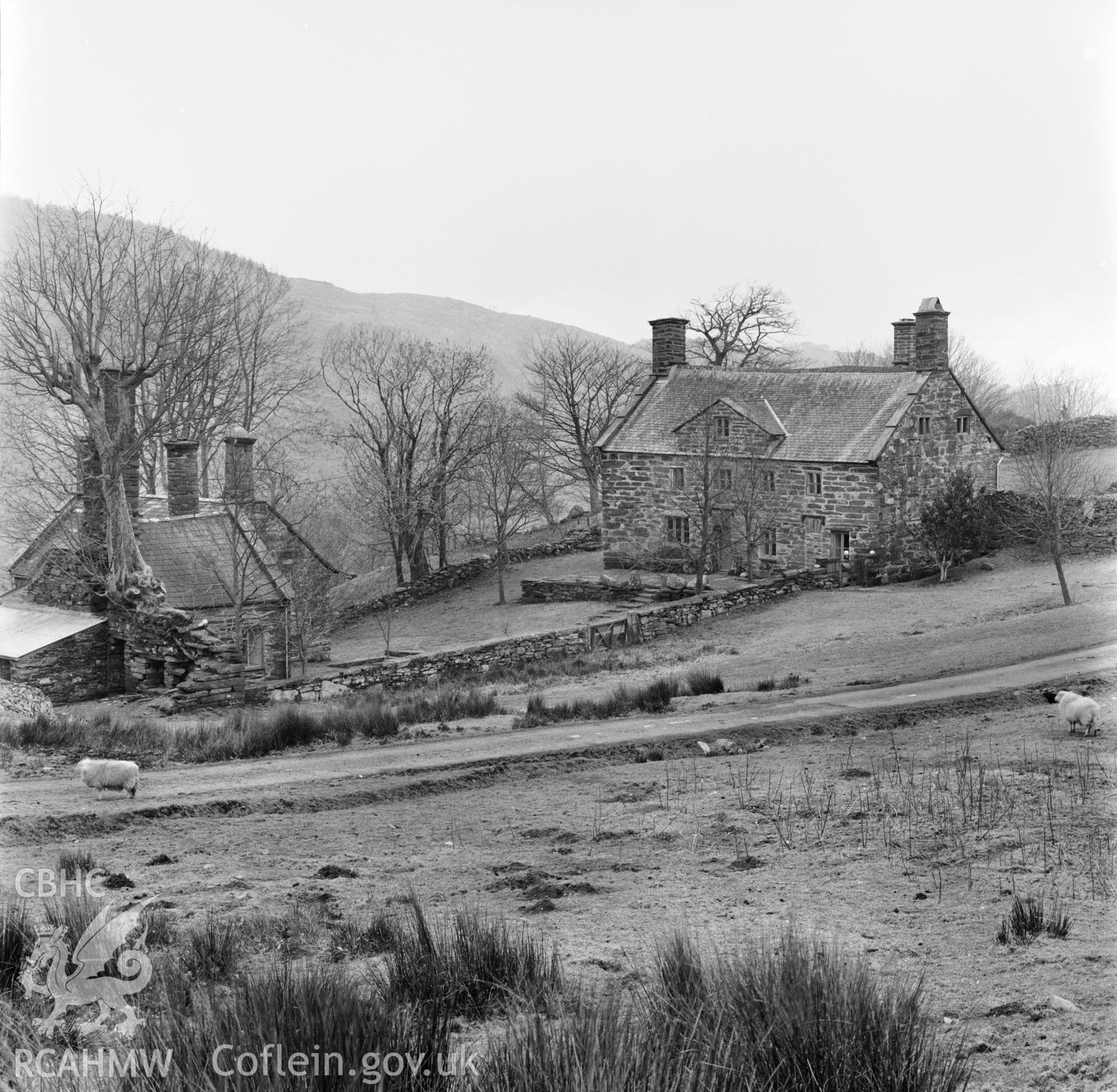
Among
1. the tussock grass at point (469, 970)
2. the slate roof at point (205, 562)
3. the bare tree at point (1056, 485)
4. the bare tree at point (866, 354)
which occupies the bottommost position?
the tussock grass at point (469, 970)

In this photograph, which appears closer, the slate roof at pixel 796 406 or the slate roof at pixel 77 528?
the slate roof at pixel 77 528

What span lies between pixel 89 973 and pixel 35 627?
24187 mm

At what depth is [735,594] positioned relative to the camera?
1351 inches

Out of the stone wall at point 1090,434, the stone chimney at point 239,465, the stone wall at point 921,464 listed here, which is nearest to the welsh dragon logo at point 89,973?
the stone chimney at point 239,465

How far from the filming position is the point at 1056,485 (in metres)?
30.5

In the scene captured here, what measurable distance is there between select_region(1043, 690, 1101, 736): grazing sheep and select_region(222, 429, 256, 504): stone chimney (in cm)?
2347

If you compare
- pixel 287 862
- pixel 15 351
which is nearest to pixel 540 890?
pixel 287 862

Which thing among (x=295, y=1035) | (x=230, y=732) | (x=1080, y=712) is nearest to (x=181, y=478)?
(x=230, y=732)

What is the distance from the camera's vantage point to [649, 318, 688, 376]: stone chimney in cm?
4819

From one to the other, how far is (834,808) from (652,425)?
3464 centimetres

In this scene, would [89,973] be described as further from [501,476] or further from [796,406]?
[501,476]

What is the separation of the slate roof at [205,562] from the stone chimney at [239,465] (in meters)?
1.27

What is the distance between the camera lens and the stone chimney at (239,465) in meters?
32.7

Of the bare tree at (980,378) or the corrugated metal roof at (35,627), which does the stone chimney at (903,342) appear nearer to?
the bare tree at (980,378)
